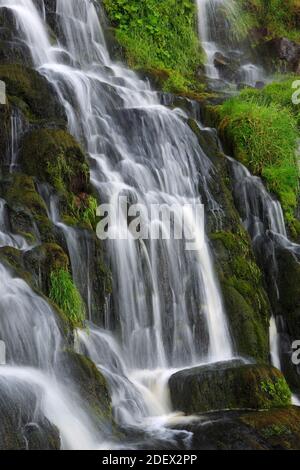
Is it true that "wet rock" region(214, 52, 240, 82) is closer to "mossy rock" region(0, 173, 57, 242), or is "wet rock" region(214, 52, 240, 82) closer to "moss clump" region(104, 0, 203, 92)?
"moss clump" region(104, 0, 203, 92)

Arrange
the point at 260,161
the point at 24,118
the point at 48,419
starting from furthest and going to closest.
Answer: the point at 260,161 < the point at 24,118 < the point at 48,419

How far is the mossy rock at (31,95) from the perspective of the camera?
10359 mm

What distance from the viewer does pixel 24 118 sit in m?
9.92

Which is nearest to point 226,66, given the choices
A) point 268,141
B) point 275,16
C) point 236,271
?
point 275,16

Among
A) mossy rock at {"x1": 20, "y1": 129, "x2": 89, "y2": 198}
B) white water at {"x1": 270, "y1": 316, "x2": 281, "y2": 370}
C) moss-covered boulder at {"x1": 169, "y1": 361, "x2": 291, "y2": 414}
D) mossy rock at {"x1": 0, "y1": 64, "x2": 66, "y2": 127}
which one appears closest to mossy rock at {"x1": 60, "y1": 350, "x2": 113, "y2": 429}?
moss-covered boulder at {"x1": 169, "y1": 361, "x2": 291, "y2": 414}

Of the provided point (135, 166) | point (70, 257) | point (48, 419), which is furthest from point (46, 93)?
point (48, 419)

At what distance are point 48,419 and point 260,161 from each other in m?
8.50

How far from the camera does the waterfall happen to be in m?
7.07

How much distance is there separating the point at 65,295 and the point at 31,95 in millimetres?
4105

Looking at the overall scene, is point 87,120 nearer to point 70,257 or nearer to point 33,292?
point 70,257

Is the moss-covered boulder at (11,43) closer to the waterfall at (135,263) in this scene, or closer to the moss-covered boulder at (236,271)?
the waterfall at (135,263)

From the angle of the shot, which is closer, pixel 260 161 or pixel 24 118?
pixel 24 118

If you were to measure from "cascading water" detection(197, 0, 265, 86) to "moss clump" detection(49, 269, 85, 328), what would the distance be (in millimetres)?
12004

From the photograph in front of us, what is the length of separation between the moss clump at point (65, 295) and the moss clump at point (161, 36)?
9.24m
